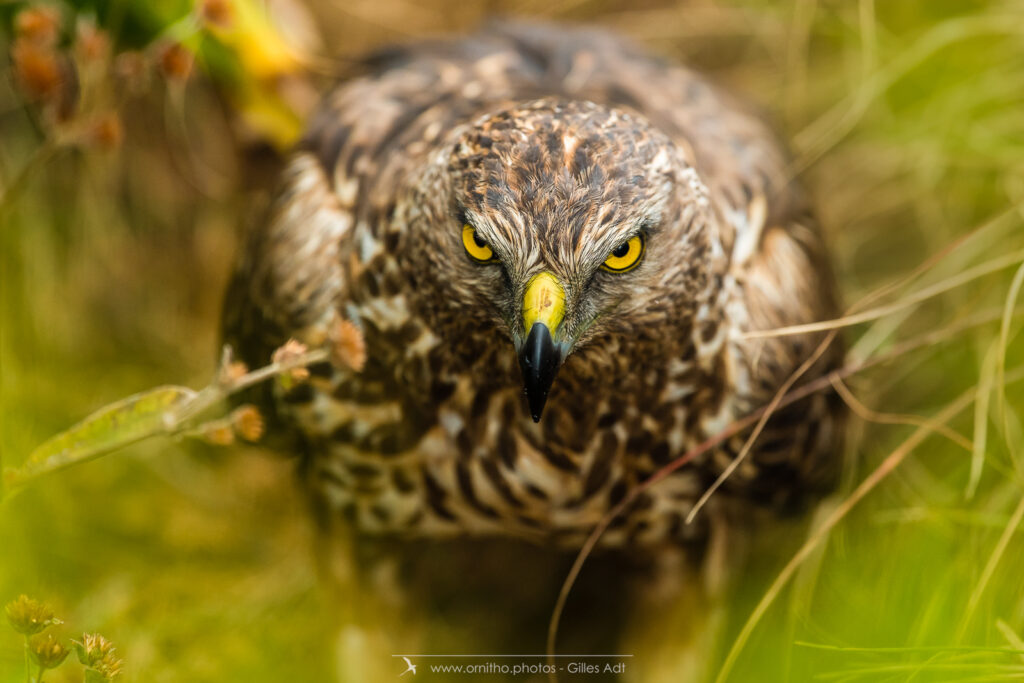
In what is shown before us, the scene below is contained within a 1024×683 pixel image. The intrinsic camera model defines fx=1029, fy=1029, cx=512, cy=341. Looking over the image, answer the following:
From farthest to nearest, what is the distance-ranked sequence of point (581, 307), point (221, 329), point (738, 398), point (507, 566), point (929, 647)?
point (507, 566), point (221, 329), point (738, 398), point (929, 647), point (581, 307)

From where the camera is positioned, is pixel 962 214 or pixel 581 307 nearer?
pixel 581 307

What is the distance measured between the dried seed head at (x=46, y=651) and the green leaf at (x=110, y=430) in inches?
13.0

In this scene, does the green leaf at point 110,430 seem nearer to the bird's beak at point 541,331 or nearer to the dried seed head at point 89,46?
the bird's beak at point 541,331

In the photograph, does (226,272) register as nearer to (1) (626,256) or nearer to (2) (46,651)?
(2) (46,651)

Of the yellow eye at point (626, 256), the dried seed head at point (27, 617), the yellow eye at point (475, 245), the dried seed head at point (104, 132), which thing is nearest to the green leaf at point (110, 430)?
the dried seed head at point (27, 617)

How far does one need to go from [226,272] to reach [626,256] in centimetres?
234

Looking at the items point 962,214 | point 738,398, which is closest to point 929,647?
point 738,398

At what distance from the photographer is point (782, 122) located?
379 cm

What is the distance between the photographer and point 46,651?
1.90 meters

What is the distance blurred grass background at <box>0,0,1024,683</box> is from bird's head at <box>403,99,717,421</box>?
3.04 feet

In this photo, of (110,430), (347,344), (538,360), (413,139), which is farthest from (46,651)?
(413,139)

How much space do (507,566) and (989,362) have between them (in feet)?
4.99

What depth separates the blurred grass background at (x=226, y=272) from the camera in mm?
2562

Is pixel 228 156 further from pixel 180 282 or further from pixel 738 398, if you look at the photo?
pixel 738 398
